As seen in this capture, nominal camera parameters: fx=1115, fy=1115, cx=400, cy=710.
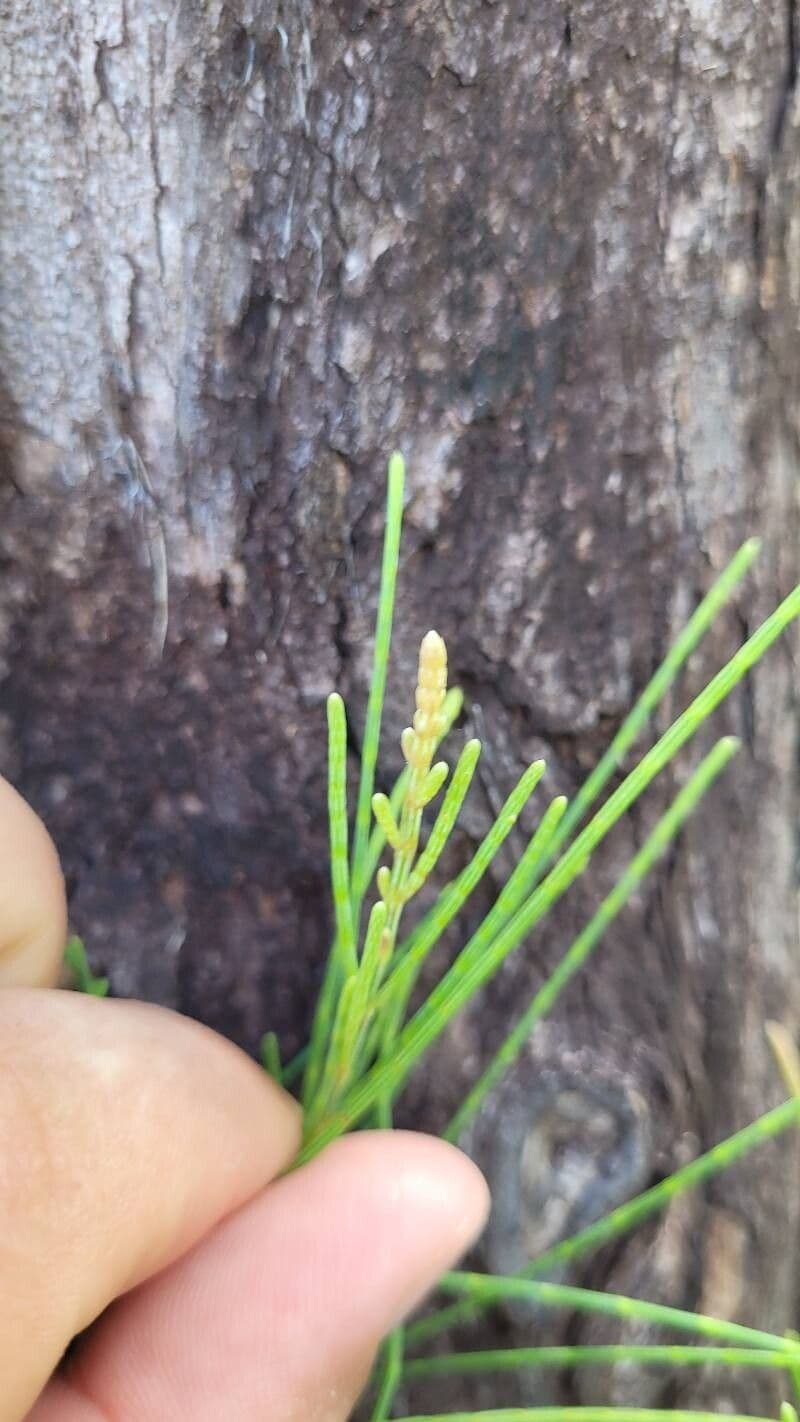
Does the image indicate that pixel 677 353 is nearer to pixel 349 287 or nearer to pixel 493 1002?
pixel 349 287

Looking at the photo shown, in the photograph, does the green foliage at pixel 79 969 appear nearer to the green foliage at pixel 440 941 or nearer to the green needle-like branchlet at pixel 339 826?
the green foliage at pixel 440 941

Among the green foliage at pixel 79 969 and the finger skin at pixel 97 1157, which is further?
the green foliage at pixel 79 969

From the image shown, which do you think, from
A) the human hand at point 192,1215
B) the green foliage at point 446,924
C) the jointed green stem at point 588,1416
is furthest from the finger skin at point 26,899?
the jointed green stem at point 588,1416

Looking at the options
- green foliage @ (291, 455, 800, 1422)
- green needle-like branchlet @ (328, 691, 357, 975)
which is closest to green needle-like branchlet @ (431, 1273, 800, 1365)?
green foliage @ (291, 455, 800, 1422)

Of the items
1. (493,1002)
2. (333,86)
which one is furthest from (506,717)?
(333,86)

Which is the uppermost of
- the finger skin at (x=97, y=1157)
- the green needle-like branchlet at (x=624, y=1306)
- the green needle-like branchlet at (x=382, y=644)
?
the green needle-like branchlet at (x=382, y=644)

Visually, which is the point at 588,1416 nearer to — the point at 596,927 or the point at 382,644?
the point at 596,927

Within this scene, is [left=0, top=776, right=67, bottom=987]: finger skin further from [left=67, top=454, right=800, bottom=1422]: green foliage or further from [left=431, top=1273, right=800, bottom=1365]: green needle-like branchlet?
[left=431, top=1273, right=800, bottom=1365]: green needle-like branchlet
